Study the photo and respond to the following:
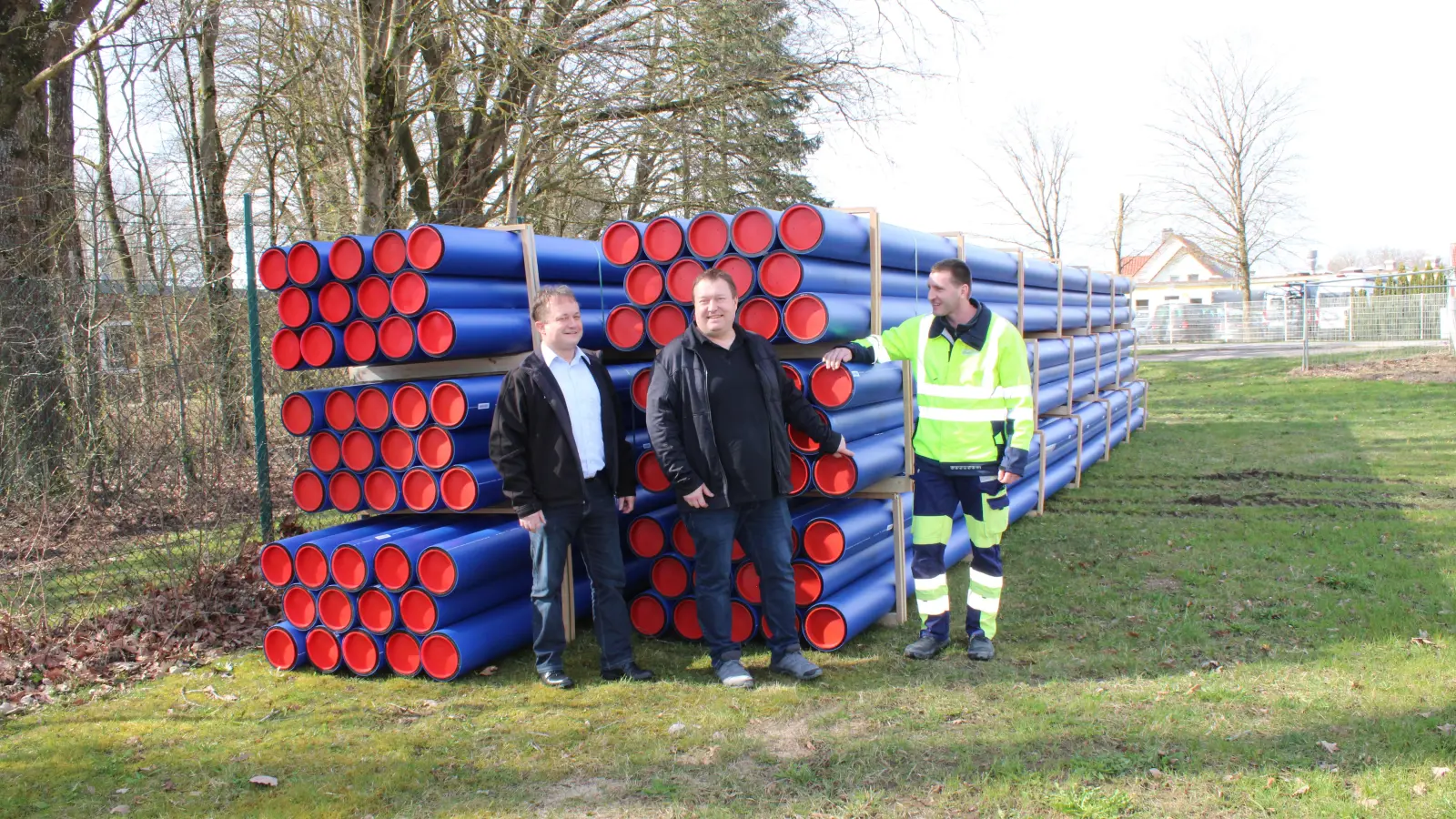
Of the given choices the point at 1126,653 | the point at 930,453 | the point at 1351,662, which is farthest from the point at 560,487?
the point at 1351,662

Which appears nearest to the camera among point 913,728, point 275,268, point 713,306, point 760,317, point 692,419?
point 913,728

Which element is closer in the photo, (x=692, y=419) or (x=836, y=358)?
(x=692, y=419)

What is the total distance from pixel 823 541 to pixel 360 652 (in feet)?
8.91

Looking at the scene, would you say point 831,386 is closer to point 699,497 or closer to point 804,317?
point 804,317

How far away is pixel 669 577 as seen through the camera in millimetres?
6355

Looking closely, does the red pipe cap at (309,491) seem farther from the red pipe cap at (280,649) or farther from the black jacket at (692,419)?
the black jacket at (692,419)

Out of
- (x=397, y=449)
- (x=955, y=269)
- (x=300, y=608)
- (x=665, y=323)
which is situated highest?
(x=955, y=269)

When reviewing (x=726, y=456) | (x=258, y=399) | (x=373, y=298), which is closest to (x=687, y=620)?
(x=726, y=456)

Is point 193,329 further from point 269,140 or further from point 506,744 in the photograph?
point 269,140

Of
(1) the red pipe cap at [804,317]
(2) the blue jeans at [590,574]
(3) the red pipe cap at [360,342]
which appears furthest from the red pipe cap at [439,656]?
(1) the red pipe cap at [804,317]

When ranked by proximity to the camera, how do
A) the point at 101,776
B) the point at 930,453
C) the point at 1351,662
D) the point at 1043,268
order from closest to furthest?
the point at 101,776 < the point at 1351,662 < the point at 930,453 < the point at 1043,268

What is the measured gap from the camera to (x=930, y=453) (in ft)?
19.6

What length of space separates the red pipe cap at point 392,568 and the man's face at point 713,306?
6.88 ft

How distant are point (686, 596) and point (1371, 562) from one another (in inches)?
203
